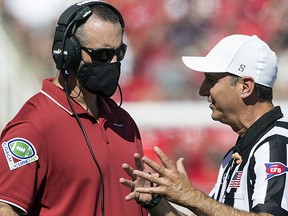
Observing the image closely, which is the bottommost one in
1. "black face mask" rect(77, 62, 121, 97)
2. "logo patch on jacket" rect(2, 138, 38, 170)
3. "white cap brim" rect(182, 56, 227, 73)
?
"logo patch on jacket" rect(2, 138, 38, 170)

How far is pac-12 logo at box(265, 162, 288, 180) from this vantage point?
368cm

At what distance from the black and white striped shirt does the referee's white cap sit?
0.63 feet

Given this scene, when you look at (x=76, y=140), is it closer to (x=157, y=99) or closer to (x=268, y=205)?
(x=268, y=205)

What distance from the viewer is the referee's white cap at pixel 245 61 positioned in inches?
158

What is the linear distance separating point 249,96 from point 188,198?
0.69m

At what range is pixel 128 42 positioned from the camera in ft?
24.2

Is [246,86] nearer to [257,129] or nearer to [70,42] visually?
[257,129]

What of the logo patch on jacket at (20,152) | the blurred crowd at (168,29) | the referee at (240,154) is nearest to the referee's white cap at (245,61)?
the referee at (240,154)

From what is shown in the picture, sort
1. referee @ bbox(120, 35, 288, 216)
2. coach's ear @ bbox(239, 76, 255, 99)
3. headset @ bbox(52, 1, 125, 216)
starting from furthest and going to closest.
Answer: coach's ear @ bbox(239, 76, 255, 99)
headset @ bbox(52, 1, 125, 216)
referee @ bbox(120, 35, 288, 216)

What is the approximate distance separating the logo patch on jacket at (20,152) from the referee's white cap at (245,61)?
96 centimetres

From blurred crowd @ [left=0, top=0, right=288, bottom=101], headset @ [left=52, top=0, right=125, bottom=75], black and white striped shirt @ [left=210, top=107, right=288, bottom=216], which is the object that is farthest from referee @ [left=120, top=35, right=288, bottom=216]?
blurred crowd @ [left=0, top=0, right=288, bottom=101]

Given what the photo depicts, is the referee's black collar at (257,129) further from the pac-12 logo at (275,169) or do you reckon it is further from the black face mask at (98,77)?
the black face mask at (98,77)

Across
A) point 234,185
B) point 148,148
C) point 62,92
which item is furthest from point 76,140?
point 148,148

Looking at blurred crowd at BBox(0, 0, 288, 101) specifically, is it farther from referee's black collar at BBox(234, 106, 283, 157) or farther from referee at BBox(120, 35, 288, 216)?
referee's black collar at BBox(234, 106, 283, 157)
